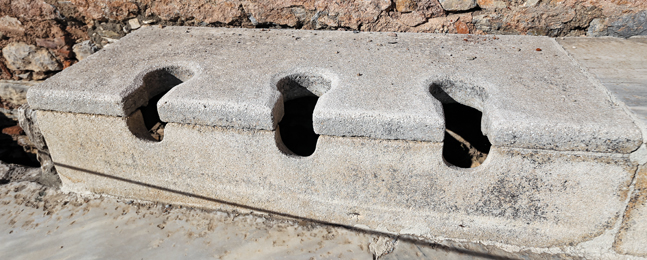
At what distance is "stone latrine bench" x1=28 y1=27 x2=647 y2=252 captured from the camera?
1.49 m

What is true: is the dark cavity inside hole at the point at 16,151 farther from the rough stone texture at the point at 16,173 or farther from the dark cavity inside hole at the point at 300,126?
the dark cavity inside hole at the point at 300,126

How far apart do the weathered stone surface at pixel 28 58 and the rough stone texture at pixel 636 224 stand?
393cm

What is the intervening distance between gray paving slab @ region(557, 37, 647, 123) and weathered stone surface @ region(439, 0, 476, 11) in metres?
0.56

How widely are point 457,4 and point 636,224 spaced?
4.88 ft

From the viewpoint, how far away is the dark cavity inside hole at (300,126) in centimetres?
268

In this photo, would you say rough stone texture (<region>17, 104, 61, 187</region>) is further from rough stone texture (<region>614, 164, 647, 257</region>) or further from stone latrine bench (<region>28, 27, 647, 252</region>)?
rough stone texture (<region>614, 164, 647, 257</region>)

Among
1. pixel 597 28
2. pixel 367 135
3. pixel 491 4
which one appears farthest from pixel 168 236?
pixel 597 28

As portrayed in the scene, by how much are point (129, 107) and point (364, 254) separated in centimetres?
134

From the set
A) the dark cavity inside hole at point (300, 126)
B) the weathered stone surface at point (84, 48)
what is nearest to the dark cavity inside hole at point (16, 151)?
the weathered stone surface at point (84, 48)

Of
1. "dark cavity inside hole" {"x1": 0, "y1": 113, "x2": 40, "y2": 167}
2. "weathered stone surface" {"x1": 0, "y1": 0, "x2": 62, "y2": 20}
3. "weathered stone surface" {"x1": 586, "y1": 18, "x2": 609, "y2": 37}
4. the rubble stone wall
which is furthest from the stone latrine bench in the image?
"dark cavity inside hole" {"x1": 0, "y1": 113, "x2": 40, "y2": 167}

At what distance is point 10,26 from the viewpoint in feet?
9.56

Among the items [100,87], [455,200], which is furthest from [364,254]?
[100,87]

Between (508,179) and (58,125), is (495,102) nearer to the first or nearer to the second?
(508,179)

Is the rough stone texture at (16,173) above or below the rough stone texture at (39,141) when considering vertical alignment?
below
